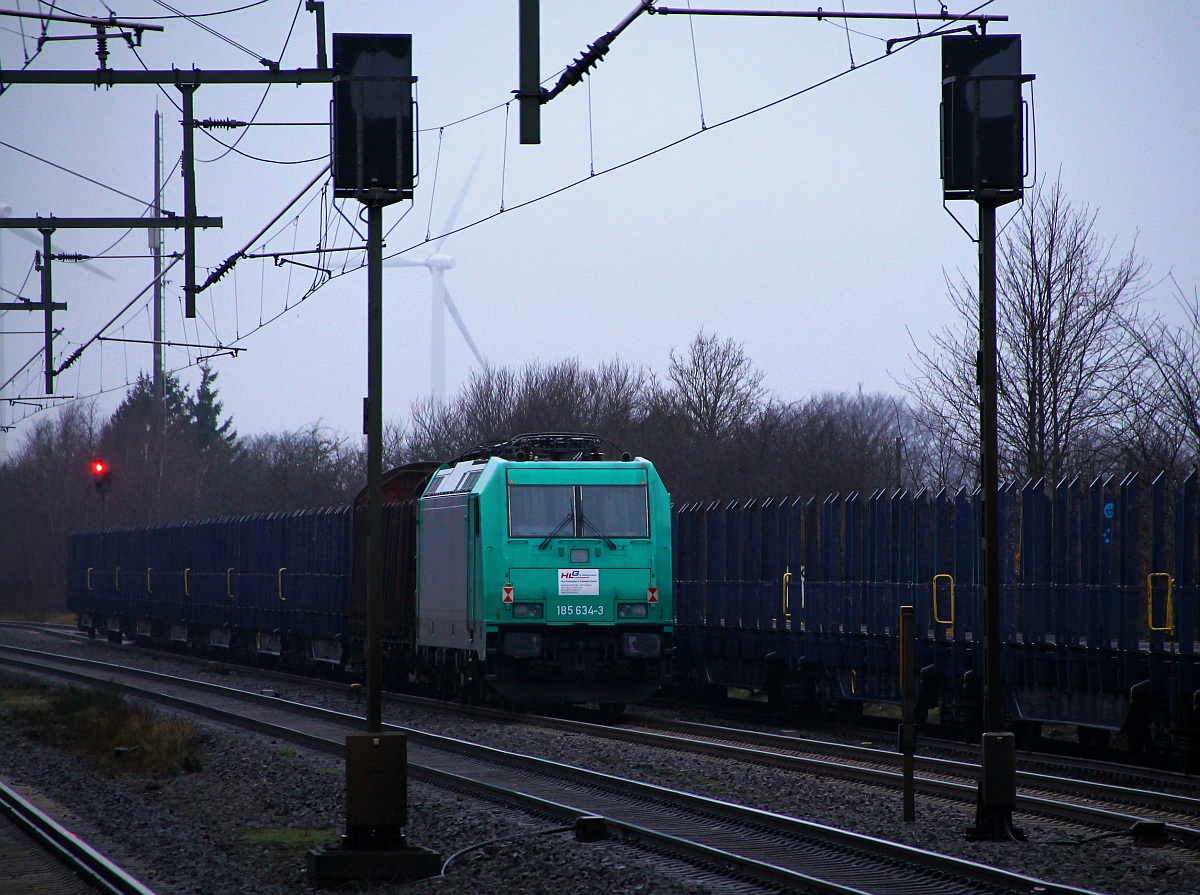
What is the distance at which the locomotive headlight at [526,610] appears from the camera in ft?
66.5

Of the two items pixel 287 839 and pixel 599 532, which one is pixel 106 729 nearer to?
pixel 599 532

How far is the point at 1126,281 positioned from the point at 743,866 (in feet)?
66.3

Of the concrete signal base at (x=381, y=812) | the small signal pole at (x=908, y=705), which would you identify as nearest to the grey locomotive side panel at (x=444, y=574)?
the small signal pole at (x=908, y=705)

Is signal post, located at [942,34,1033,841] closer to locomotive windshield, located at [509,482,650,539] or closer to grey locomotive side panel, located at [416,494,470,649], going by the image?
locomotive windshield, located at [509,482,650,539]

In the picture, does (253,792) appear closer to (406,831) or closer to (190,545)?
(406,831)

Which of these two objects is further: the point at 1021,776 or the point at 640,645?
the point at 640,645

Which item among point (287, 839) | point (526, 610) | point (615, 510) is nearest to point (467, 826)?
point (287, 839)

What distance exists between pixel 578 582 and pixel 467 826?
8894mm

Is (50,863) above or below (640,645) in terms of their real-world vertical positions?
below

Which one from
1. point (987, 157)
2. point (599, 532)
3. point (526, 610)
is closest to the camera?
point (987, 157)

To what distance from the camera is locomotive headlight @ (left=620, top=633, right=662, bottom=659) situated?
2041 centimetres

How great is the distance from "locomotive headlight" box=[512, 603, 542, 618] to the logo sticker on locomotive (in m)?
0.36

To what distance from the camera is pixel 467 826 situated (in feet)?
38.6

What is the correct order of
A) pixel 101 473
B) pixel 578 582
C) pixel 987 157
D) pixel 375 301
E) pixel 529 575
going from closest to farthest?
pixel 375 301 < pixel 987 157 < pixel 529 575 < pixel 578 582 < pixel 101 473
